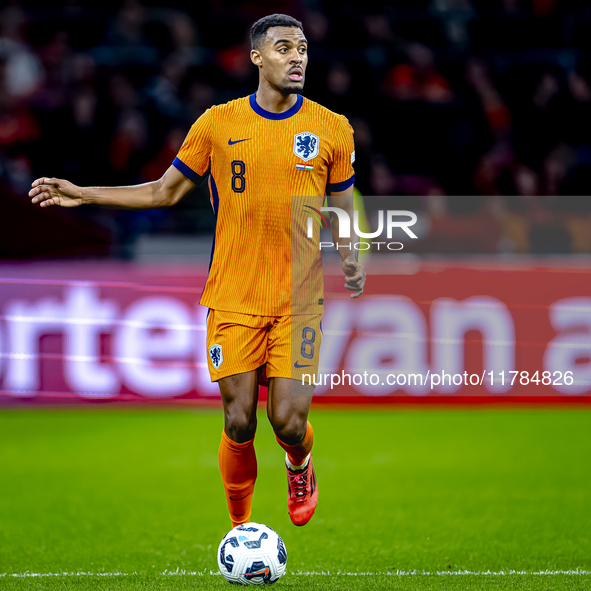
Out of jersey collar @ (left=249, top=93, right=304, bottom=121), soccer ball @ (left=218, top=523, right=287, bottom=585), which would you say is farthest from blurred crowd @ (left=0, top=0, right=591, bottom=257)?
soccer ball @ (left=218, top=523, right=287, bottom=585)

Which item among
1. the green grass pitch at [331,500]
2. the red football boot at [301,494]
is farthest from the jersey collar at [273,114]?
the green grass pitch at [331,500]

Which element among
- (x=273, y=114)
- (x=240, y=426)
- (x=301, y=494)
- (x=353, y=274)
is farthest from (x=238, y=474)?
(x=273, y=114)

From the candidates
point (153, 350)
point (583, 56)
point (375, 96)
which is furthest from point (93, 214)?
point (583, 56)

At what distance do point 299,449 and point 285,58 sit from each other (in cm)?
164

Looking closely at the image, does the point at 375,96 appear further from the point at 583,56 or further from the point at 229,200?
the point at 229,200

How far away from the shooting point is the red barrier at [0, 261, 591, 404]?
782 cm

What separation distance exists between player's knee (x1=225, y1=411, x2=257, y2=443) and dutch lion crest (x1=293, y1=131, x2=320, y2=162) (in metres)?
1.08

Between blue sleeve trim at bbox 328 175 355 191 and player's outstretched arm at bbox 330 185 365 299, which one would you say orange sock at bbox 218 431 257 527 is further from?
blue sleeve trim at bbox 328 175 355 191

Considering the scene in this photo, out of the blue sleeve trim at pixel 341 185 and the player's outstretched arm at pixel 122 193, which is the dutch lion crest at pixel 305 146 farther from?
the player's outstretched arm at pixel 122 193

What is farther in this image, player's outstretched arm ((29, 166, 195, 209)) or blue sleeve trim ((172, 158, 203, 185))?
blue sleeve trim ((172, 158, 203, 185))

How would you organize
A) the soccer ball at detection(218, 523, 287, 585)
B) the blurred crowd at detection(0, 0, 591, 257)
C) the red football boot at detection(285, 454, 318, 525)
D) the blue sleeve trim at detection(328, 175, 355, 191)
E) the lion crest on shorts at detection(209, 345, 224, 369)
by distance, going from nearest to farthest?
1. the soccer ball at detection(218, 523, 287, 585)
2. the lion crest on shorts at detection(209, 345, 224, 369)
3. the blue sleeve trim at detection(328, 175, 355, 191)
4. the red football boot at detection(285, 454, 318, 525)
5. the blurred crowd at detection(0, 0, 591, 257)

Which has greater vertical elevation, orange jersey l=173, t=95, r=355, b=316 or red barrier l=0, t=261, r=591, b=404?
orange jersey l=173, t=95, r=355, b=316

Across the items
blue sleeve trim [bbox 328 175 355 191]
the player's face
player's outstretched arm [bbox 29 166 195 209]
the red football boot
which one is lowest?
the red football boot

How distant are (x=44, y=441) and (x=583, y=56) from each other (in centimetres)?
767
